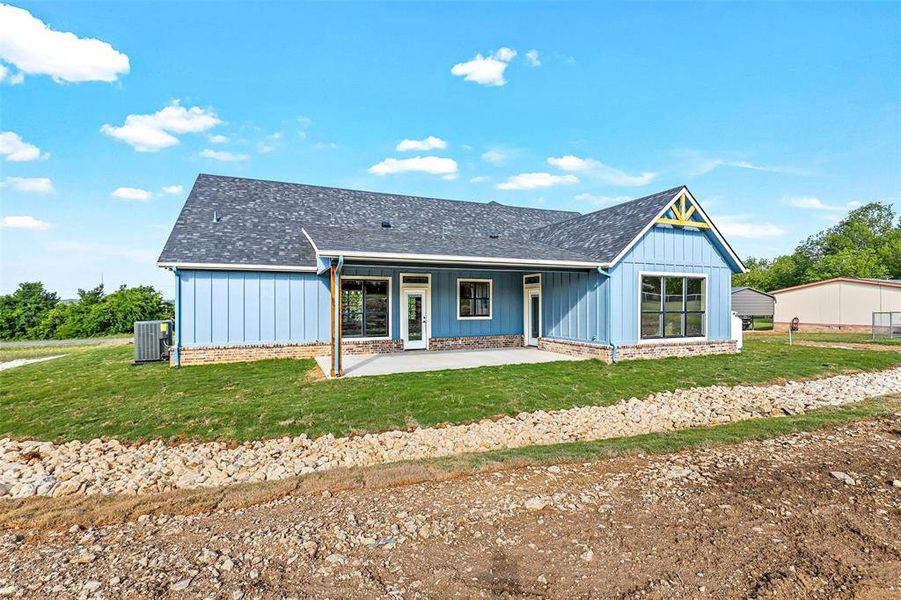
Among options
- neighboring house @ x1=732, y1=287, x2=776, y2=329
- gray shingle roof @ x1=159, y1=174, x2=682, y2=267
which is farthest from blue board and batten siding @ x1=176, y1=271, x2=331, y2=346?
neighboring house @ x1=732, y1=287, x2=776, y2=329

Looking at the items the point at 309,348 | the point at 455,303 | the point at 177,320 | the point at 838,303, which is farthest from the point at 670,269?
the point at 838,303

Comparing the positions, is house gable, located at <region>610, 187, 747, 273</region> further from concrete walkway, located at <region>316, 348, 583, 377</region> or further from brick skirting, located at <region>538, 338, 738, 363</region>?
concrete walkway, located at <region>316, 348, 583, 377</region>

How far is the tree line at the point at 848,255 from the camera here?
39.1 metres

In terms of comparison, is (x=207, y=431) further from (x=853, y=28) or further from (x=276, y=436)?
(x=853, y=28)

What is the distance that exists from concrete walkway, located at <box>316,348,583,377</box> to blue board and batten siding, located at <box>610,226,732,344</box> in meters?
1.98

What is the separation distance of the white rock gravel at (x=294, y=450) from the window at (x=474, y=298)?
6.91 metres

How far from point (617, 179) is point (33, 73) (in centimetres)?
3030

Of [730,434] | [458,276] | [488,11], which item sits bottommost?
[730,434]

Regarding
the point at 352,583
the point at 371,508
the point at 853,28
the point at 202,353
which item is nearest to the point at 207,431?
the point at 371,508

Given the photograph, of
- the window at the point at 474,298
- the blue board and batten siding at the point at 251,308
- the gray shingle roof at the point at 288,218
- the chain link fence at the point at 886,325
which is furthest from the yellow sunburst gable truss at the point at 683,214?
the chain link fence at the point at 886,325

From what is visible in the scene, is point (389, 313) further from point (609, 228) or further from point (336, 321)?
point (609, 228)

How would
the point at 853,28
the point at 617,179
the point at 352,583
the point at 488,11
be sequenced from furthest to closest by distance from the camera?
the point at 617,179, the point at 488,11, the point at 853,28, the point at 352,583

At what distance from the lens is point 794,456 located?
17.3ft

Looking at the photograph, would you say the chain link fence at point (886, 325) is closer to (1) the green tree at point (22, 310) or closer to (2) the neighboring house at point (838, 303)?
(2) the neighboring house at point (838, 303)
